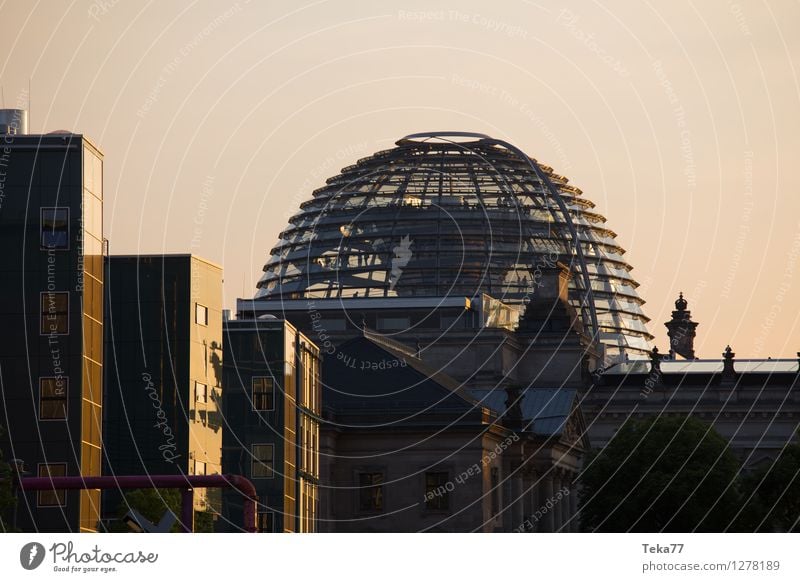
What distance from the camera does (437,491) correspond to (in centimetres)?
11375

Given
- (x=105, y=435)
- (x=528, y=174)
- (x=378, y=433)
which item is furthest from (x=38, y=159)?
(x=528, y=174)

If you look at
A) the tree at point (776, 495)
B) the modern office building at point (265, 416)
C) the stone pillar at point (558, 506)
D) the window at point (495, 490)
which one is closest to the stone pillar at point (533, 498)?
the stone pillar at point (558, 506)

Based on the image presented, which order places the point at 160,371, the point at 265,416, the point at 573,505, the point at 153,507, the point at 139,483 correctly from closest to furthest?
the point at 139,483
the point at 153,507
the point at 160,371
the point at 265,416
the point at 573,505

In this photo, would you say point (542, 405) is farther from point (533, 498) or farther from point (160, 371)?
point (160, 371)

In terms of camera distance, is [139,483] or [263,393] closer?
[139,483]

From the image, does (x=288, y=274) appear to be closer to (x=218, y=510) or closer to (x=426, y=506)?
(x=426, y=506)

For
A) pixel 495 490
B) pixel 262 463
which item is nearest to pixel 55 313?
pixel 262 463

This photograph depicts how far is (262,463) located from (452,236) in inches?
3726

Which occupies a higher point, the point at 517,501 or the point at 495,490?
the point at 495,490

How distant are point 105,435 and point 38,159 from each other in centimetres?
1493

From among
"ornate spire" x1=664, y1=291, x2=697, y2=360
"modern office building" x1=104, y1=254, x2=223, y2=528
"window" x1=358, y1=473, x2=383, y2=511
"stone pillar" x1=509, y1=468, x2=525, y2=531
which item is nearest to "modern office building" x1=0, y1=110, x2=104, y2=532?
"modern office building" x1=104, y1=254, x2=223, y2=528

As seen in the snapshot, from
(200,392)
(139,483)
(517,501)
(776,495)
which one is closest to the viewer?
(139,483)

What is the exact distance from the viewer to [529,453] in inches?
5049
